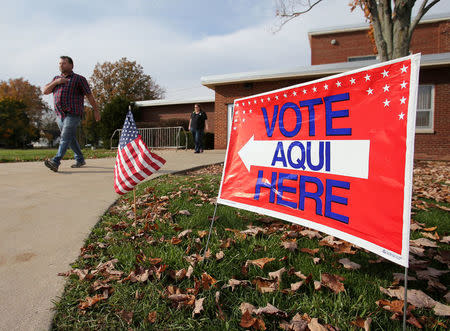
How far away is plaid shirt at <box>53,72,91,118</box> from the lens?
543 centimetres

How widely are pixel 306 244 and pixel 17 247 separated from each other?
8.39ft

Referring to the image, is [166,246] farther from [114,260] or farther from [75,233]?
[75,233]

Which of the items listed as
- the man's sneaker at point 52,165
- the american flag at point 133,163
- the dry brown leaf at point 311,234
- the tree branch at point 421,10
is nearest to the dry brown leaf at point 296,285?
the dry brown leaf at point 311,234

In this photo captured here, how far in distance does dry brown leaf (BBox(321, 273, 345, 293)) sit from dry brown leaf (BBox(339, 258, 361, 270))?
20 cm

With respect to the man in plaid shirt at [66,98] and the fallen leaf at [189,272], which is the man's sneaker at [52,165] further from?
the fallen leaf at [189,272]

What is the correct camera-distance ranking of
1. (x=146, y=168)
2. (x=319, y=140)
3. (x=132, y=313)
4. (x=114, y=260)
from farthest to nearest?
(x=146, y=168), (x=114, y=260), (x=319, y=140), (x=132, y=313)

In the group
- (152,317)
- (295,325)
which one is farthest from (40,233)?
(295,325)

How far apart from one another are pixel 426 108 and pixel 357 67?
11.8ft

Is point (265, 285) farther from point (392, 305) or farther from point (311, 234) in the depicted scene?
point (311, 234)

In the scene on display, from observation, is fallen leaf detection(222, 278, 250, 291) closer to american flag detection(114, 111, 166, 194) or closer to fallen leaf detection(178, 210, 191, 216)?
fallen leaf detection(178, 210, 191, 216)

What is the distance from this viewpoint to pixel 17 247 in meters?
2.46

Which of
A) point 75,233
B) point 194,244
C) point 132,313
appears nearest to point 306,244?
point 194,244

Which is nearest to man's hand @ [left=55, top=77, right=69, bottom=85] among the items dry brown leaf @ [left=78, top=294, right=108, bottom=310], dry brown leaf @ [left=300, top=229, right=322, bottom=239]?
dry brown leaf @ [left=78, top=294, right=108, bottom=310]

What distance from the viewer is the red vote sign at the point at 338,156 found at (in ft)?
4.80
